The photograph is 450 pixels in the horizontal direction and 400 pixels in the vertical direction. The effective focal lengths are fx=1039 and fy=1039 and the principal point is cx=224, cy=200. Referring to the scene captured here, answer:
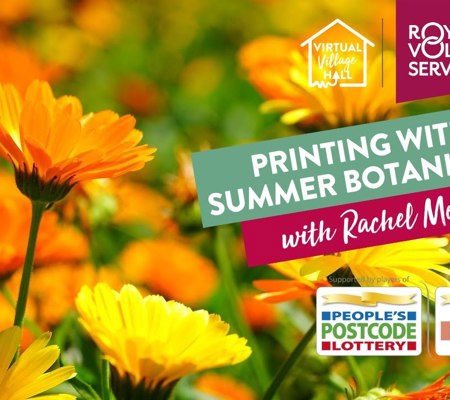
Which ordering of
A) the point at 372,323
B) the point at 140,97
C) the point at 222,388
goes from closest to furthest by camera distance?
1. the point at 372,323
2. the point at 222,388
3. the point at 140,97

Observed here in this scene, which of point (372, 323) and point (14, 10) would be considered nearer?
point (372, 323)

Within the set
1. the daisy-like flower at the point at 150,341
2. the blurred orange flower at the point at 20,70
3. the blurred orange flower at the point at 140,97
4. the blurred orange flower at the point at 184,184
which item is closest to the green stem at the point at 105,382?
the daisy-like flower at the point at 150,341

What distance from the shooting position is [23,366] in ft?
1.72

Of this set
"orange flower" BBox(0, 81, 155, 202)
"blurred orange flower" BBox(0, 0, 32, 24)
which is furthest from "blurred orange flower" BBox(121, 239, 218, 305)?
"blurred orange flower" BBox(0, 0, 32, 24)

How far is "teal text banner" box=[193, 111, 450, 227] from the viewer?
0.67 m

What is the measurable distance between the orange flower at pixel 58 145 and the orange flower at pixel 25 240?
0.10 m

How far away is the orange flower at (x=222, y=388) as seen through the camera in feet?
2.46

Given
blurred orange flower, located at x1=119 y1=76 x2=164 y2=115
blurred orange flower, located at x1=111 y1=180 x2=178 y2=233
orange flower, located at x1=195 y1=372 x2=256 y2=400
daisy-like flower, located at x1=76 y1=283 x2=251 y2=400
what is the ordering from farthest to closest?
1. blurred orange flower, located at x1=119 y1=76 x2=164 y2=115
2. blurred orange flower, located at x1=111 y1=180 x2=178 y2=233
3. orange flower, located at x1=195 y1=372 x2=256 y2=400
4. daisy-like flower, located at x1=76 y1=283 x2=251 y2=400

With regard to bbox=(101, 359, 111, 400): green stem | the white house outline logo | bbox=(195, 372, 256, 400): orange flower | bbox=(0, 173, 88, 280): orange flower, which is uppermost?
the white house outline logo

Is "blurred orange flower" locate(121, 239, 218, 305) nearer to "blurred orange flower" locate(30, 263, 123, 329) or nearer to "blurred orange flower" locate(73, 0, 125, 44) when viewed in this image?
"blurred orange flower" locate(30, 263, 123, 329)

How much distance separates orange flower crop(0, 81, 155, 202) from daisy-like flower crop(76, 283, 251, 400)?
63 mm

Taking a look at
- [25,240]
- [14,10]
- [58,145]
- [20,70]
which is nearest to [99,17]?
[14,10]

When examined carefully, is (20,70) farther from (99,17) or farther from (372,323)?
(372,323)

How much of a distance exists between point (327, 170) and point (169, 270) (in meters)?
0.29
